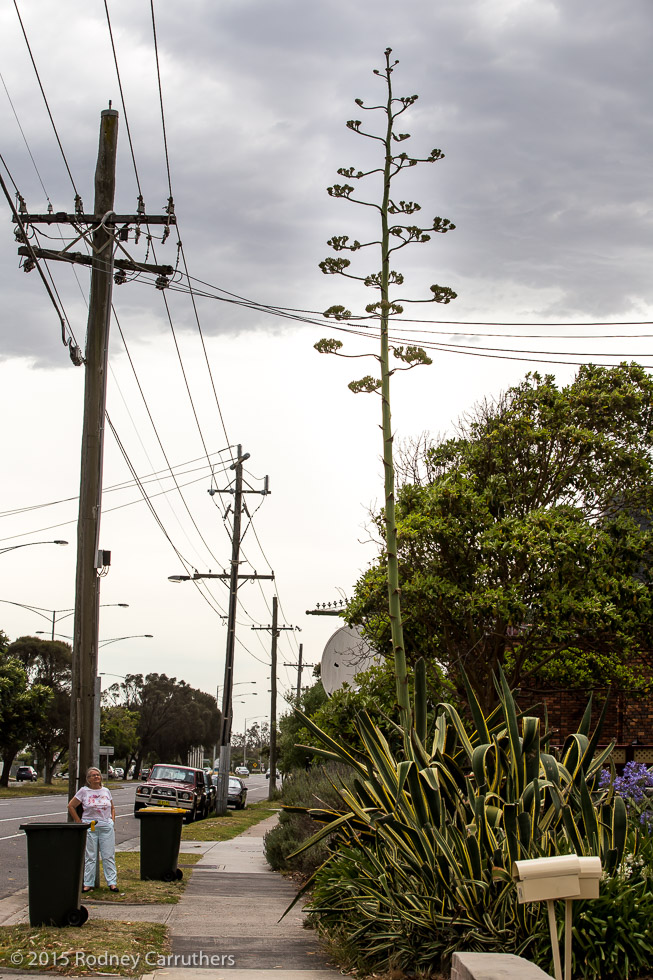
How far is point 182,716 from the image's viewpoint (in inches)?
3898

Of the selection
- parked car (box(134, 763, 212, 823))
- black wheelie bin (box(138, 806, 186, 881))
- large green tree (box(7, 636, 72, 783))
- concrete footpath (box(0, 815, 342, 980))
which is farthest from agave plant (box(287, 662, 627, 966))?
large green tree (box(7, 636, 72, 783))

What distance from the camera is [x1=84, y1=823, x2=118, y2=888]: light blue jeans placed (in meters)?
11.2

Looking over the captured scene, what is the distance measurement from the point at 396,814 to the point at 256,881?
22.8ft

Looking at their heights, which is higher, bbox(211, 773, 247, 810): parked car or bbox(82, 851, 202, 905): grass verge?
bbox(82, 851, 202, 905): grass verge

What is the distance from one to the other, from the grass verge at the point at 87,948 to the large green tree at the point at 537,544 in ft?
20.2

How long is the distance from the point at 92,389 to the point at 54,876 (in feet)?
20.8

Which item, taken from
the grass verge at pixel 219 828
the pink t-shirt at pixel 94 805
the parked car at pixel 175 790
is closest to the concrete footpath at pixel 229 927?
the pink t-shirt at pixel 94 805

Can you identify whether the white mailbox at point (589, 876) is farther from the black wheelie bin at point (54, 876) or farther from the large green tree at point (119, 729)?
the large green tree at point (119, 729)

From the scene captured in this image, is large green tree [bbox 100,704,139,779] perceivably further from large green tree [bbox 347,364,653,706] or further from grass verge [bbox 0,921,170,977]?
grass verge [bbox 0,921,170,977]

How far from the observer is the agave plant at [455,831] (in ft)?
21.5

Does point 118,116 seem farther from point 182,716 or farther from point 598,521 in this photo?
point 182,716

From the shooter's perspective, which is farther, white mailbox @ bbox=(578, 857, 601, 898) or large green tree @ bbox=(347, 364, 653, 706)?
large green tree @ bbox=(347, 364, 653, 706)

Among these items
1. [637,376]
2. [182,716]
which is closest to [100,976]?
[637,376]

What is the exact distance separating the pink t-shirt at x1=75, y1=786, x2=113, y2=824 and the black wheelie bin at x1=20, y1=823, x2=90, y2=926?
2.66 m
